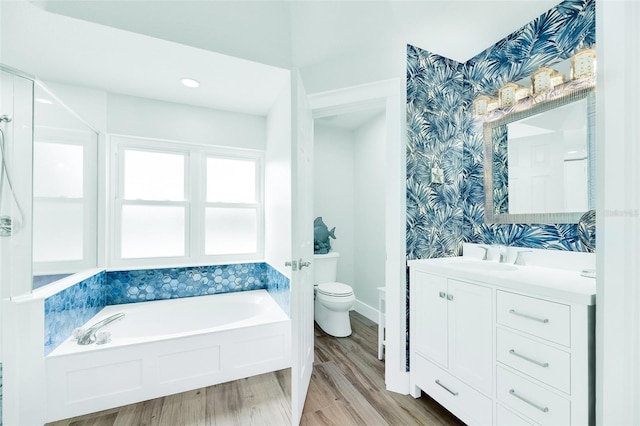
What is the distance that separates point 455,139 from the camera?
6.70 feet

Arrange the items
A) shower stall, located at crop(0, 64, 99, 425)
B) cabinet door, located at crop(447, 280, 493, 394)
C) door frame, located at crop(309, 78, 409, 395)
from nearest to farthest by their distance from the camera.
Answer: cabinet door, located at crop(447, 280, 493, 394) → shower stall, located at crop(0, 64, 99, 425) → door frame, located at crop(309, 78, 409, 395)

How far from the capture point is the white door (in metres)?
1.49

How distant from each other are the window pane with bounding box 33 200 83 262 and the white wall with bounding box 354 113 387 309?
282 centimetres

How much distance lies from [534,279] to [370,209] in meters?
2.13

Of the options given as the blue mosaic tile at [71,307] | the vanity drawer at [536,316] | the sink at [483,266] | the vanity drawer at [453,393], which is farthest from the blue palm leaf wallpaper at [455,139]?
the blue mosaic tile at [71,307]

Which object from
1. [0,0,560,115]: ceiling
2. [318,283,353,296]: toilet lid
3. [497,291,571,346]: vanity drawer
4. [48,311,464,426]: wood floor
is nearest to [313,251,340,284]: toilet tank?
[318,283,353,296]: toilet lid

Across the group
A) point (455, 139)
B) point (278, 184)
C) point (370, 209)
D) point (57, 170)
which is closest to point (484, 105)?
point (455, 139)

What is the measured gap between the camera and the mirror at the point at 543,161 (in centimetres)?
143

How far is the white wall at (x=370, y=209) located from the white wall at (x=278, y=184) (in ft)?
4.05

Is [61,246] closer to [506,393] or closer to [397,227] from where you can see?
[397,227]

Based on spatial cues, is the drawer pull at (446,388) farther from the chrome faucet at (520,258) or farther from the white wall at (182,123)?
the white wall at (182,123)

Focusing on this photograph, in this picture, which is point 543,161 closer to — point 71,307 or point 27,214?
point 27,214

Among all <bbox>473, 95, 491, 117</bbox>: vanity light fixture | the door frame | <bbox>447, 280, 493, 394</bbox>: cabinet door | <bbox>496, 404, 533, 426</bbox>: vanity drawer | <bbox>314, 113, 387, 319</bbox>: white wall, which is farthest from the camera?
<bbox>314, 113, 387, 319</bbox>: white wall

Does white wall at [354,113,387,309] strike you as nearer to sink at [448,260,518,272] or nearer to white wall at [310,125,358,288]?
white wall at [310,125,358,288]
